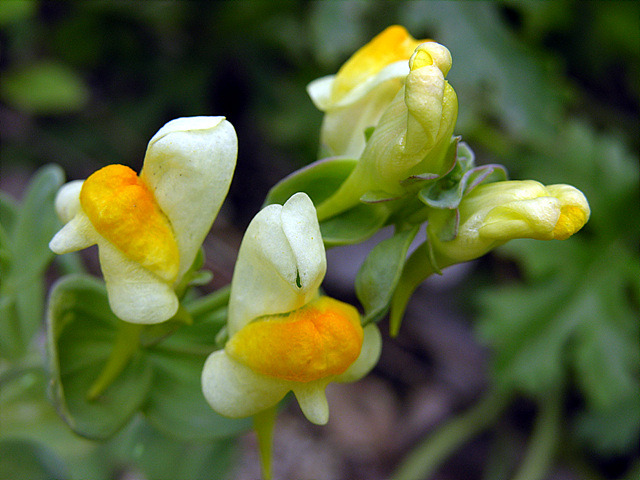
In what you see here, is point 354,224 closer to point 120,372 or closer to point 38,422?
point 120,372

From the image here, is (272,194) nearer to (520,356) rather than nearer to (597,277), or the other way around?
(520,356)

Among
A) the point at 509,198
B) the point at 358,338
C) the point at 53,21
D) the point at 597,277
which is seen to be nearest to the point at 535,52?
the point at 597,277

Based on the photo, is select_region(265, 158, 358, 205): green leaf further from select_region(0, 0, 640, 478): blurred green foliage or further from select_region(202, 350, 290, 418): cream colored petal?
select_region(0, 0, 640, 478): blurred green foliage

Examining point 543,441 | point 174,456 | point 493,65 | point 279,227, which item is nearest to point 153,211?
point 279,227

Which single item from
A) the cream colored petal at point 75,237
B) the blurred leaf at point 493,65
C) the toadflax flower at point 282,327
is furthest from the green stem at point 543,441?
the cream colored petal at point 75,237

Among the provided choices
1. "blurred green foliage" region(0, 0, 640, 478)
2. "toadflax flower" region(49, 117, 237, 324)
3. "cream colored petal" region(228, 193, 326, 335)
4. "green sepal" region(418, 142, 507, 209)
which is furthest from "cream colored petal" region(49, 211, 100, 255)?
"blurred green foliage" region(0, 0, 640, 478)

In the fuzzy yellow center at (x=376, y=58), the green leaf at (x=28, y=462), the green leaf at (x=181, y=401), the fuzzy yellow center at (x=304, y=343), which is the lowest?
the green leaf at (x=28, y=462)

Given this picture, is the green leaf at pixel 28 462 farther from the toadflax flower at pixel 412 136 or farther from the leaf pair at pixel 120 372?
the toadflax flower at pixel 412 136
